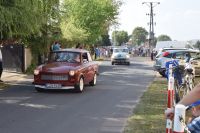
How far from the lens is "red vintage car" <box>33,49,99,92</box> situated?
51.2 feet

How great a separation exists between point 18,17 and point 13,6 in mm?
462

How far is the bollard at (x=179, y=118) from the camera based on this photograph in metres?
3.35

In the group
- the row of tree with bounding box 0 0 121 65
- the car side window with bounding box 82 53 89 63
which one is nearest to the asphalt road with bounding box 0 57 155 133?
the car side window with bounding box 82 53 89 63

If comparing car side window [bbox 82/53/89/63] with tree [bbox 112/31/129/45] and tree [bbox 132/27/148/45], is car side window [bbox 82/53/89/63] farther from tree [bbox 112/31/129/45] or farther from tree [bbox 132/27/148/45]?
tree [bbox 132/27/148/45]

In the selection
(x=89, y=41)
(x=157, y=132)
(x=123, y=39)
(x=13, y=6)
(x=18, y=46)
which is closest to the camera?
(x=157, y=132)

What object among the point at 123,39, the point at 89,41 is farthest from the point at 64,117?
the point at 123,39

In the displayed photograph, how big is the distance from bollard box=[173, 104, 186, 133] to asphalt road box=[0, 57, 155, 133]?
19.0 feet

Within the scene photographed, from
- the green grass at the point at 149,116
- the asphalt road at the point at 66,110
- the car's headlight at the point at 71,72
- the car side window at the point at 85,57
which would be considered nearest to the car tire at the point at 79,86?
the asphalt road at the point at 66,110

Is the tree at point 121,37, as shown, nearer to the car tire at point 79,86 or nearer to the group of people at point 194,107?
the car tire at point 79,86

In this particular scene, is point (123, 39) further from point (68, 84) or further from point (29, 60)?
point (68, 84)

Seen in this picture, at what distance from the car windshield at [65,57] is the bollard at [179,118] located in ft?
44.3

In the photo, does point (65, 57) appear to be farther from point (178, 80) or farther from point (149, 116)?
point (149, 116)

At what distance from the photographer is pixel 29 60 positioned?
84.0ft

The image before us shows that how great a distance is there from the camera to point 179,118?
11.1ft
